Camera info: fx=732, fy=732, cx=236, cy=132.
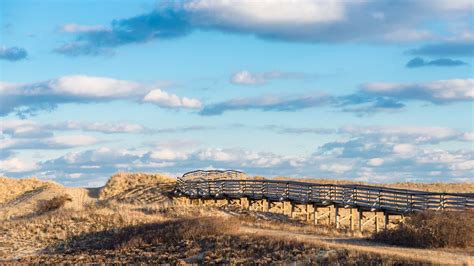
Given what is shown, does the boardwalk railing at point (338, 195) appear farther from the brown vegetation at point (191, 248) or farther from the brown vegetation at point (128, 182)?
the brown vegetation at point (191, 248)

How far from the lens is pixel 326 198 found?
45.9 metres

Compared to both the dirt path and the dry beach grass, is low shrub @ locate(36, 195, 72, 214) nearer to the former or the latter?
the dry beach grass

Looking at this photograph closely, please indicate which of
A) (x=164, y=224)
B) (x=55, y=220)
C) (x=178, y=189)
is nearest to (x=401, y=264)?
(x=164, y=224)

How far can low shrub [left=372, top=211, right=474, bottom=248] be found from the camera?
29.2 meters

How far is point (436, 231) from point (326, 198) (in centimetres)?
1662

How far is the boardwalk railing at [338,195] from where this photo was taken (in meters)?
38.6

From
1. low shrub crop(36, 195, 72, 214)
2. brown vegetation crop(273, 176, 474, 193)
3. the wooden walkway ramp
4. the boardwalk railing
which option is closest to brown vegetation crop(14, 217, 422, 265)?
the wooden walkway ramp

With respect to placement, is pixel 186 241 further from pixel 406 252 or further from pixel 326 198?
pixel 326 198

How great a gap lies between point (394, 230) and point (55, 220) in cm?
2143

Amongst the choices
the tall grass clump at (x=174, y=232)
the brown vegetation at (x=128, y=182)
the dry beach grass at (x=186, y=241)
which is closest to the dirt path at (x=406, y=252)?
the dry beach grass at (x=186, y=241)

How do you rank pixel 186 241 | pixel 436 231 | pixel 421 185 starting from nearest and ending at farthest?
pixel 436 231, pixel 186 241, pixel 421 185

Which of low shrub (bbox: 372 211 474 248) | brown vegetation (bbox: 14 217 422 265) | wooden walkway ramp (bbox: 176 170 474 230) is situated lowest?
brown vegetation (bbox: 14 217 422 265)

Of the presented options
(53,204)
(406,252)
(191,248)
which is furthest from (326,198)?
(53,204)

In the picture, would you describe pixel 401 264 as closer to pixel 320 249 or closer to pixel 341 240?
pixel 320 249
